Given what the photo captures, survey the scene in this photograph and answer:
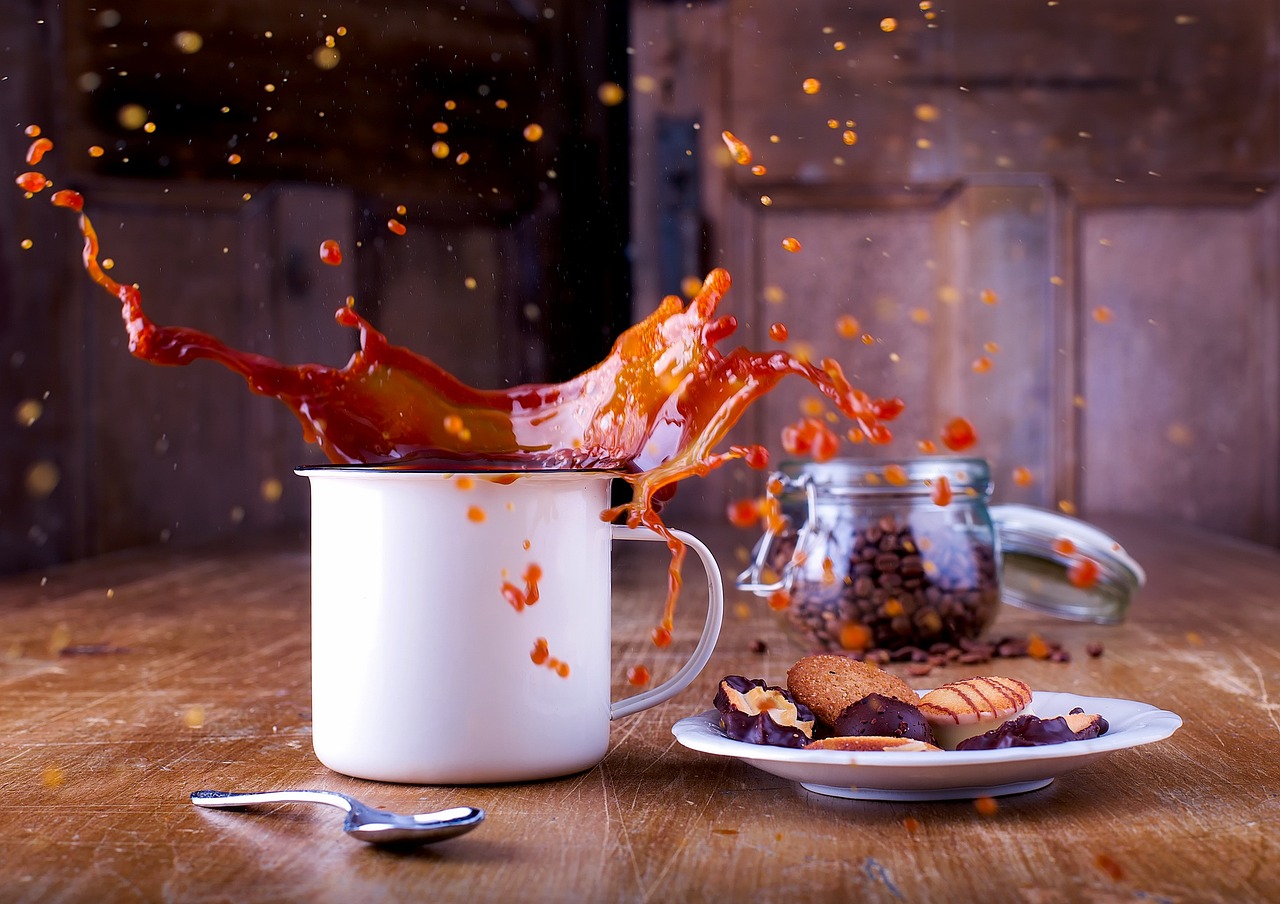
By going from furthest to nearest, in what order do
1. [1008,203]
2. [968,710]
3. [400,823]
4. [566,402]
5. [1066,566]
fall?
[1008,203] → [1066,566] → [566,402] → [968,710] → [400,823]

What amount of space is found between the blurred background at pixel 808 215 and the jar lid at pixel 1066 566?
1.66m

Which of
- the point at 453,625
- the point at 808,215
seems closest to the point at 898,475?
the point at 453,625

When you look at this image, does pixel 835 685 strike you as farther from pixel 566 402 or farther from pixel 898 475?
pixel 898 475

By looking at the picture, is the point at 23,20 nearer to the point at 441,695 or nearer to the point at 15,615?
the point at 15,615

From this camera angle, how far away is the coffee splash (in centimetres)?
69

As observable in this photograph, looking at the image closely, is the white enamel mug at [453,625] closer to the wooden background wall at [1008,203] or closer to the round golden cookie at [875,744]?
the round golden cookie at [875,744]

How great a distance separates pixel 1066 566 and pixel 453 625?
2.44 feet

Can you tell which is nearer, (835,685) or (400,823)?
(400,823)

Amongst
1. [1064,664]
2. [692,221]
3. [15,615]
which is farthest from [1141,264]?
[15,615]

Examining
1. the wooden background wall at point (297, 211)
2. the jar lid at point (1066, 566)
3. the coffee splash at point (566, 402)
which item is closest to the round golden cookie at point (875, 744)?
the coffee splash at point (566, 402)

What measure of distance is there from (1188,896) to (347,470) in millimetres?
393

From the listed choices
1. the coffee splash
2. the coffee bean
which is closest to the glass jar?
the coffee bean

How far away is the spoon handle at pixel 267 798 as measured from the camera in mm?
556

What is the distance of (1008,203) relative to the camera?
2982 mm
